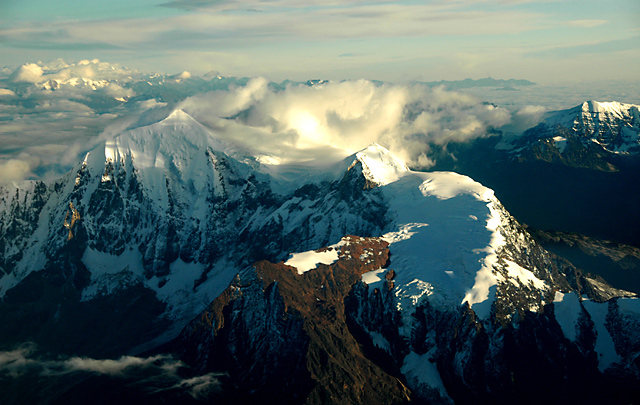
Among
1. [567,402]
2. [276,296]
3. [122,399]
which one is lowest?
[122,399]

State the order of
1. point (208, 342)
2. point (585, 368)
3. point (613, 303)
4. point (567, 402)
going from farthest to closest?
point (208, 342), point (613, 303), point (585, 368), point (567, 402)

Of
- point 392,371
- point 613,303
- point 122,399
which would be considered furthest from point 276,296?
point 613,303

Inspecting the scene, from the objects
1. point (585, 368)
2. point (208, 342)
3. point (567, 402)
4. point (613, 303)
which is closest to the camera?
point (567, 402)

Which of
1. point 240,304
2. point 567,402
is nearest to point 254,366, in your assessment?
point 240,304

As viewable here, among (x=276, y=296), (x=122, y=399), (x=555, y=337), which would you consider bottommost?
(x=122, y=399)

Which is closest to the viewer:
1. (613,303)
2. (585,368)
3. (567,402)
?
(567,402)

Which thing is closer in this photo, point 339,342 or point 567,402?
point 567,402

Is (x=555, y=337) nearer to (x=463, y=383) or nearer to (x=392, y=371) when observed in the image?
(x=463, y=383)

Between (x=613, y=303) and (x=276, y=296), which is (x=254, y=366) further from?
(x=613, y=303)

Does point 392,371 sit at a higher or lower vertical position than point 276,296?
lower
